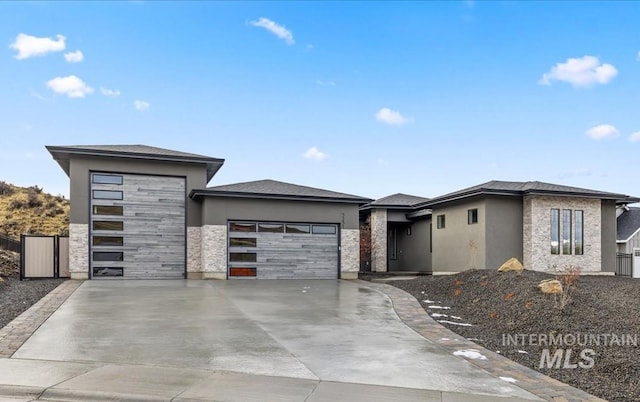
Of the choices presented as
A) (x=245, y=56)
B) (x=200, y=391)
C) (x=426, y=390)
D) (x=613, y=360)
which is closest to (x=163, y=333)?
(x=200, y=391)

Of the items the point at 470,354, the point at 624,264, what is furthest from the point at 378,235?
the point at 470,354

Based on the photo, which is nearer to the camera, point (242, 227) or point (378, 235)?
point (242, 227)

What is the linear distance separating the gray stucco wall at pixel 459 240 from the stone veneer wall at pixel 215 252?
32.7 ft

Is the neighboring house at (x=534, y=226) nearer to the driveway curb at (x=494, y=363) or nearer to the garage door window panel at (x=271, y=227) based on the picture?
the garage door window panel at (x=271, y=227)

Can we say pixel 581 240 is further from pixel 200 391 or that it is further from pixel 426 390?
pixel 200 391

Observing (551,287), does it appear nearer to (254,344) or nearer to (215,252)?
(254,344)

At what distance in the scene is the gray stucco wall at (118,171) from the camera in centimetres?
1720

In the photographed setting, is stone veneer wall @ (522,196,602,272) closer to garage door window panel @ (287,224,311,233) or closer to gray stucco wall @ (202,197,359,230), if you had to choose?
gray stucco wall @ (202,197,359,230)

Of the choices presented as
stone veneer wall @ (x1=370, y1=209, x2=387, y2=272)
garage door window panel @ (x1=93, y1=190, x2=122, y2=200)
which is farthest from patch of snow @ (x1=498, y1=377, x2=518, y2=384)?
stone veneer wall @ (x1=370, y1=209, x2=387, y2=272)

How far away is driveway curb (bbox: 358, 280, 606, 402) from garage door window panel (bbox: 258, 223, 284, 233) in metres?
A: 8.65

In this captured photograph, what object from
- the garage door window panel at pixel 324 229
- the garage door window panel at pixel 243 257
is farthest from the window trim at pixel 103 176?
the garage door window panel at pixel 324 229

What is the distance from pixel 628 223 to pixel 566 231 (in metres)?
8.61

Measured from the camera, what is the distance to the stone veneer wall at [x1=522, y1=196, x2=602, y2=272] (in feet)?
61.9

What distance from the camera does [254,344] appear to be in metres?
6.96
